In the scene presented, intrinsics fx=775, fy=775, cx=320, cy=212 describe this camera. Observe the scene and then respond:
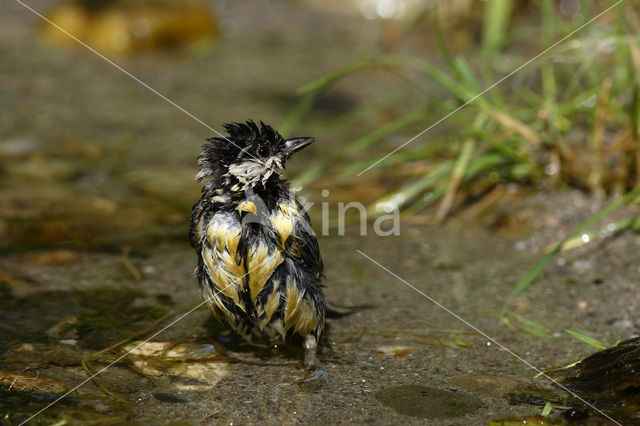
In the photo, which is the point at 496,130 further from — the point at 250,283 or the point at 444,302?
the point at 250,283

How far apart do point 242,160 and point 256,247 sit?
13.7 inches

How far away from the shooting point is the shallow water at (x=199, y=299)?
2.52m

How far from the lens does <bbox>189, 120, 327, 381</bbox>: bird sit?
2.71 meters

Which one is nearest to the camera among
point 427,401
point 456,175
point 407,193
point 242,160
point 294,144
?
point 427,401

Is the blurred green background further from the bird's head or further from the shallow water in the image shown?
the bird's head

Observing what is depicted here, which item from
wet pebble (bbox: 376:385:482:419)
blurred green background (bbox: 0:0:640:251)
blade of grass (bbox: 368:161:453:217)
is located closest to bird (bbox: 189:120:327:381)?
wet pebble (bbox: 376:385:482:419)

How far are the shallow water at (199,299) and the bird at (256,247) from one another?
148 mm

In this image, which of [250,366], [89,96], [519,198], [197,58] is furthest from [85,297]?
[197,58]

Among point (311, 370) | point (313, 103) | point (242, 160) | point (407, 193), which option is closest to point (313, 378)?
point (311, 370)

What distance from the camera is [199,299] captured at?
3.36m

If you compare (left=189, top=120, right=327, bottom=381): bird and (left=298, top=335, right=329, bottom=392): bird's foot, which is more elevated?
(left=189, top=120, right=327, bottom=381): bird

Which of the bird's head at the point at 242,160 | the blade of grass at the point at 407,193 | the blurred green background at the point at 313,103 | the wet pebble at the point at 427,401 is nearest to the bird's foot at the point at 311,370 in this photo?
the wet pebble at the point at 427,401

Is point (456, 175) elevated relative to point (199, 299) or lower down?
elevated

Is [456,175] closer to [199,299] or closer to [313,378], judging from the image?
[199,299]
